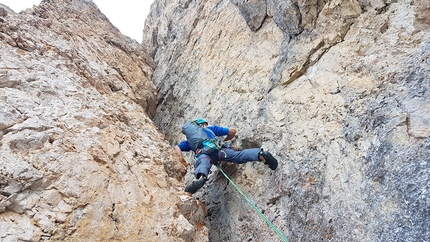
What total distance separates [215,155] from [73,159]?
7.93 ft

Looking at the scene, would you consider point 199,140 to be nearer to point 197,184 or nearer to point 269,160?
point 197,184

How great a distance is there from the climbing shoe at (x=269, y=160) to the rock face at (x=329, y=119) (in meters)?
0.14

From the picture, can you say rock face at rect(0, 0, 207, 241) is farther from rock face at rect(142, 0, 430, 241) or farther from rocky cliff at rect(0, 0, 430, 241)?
rock face at rect(142, 0, 430, 241)

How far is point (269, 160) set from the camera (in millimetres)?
5102

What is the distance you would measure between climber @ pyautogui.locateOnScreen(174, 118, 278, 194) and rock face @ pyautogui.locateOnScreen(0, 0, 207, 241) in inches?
14.6

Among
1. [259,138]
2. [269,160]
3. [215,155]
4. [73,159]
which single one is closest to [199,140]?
[215,155]

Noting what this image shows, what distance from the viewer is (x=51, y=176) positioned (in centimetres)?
406

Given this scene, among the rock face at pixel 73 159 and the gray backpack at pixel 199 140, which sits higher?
the rock face at pixel 73 159

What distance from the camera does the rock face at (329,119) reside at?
146 inches

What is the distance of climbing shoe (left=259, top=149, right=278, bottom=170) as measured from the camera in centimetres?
506

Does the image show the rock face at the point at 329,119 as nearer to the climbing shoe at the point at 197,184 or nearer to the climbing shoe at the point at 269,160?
the climbing shoe at the point at 269,160

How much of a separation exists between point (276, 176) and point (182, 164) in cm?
198

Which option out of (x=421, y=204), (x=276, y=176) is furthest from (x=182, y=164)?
(x=421, y=204)

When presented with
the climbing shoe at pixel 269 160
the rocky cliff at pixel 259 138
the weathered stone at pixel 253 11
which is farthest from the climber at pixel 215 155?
the weathered stone at pixel 253 11
